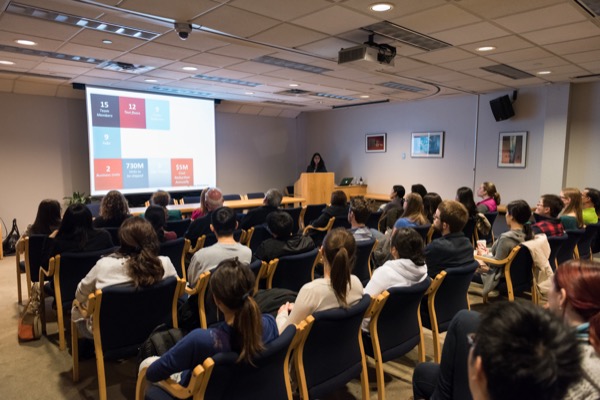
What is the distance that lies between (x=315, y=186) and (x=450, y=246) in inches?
250

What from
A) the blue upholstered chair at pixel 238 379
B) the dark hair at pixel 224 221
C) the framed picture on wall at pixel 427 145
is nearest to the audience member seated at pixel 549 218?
the dark hair at pixel 224 221

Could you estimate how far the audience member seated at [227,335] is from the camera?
1.59m

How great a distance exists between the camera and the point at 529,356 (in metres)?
0.85

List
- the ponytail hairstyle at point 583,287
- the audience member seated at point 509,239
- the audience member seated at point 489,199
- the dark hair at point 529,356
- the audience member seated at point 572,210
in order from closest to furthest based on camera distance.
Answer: the dark hair at point 529,356 → the ponytail hairstyle at point 583,287 → the audience member seated at point 509,239 → the audience member seated at point 572,210 → the audience member seated at point 489,199

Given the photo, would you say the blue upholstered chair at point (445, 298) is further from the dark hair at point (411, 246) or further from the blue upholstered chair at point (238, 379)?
the blue upholstered chair at point (238, 379)

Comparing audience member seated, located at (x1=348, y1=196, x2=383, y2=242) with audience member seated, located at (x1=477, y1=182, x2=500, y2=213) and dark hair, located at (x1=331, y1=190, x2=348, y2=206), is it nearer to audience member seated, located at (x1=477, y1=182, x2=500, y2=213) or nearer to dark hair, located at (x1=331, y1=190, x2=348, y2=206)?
dark hair, located at (x1=331, y1=190, x2=348, y2=206)

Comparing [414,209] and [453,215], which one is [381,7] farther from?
[414,209]

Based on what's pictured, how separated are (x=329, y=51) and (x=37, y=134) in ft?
19.8

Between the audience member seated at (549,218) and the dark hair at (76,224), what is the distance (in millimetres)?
4186

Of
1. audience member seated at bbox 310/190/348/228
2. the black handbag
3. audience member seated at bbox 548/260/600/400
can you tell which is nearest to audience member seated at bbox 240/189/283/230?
audience member seated at bbox 310/190/348/228

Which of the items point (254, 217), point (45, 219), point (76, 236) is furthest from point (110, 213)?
point (254, 217)

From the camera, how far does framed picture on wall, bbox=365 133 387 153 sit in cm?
1019

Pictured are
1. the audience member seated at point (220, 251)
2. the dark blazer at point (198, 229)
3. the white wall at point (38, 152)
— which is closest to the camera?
the audience member seated at point (220, 251)

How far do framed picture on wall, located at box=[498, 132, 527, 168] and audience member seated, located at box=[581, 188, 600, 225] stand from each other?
2.64 meters
